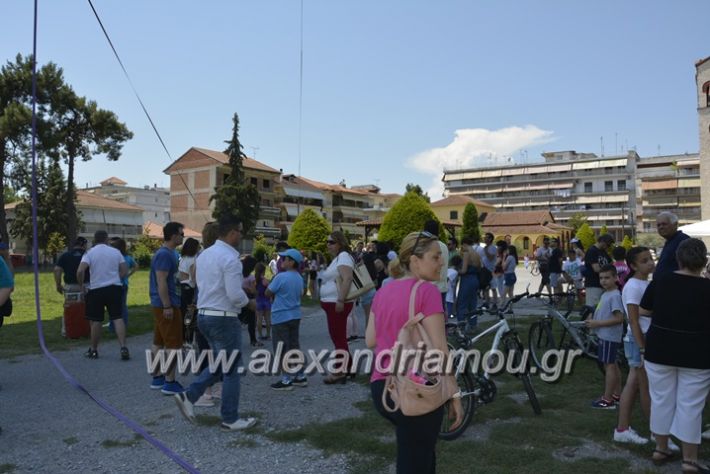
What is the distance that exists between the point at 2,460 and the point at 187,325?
135 inches

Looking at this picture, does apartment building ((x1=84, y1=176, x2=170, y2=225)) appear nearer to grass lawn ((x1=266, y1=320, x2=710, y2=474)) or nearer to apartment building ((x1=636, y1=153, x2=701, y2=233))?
apartment building ((x1=636, y1=153, x2=701, y2=233))

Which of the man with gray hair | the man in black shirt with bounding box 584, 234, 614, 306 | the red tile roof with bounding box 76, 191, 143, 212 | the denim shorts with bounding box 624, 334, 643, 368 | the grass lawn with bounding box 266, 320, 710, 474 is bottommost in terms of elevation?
the grass lawn with bounding box 266, 320, 710, 474

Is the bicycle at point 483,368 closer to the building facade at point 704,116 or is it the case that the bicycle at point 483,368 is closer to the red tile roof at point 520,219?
the building facade at point 704,116

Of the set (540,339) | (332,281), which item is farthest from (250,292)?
(540,339)

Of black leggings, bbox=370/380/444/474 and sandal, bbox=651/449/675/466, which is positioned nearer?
black leggings, bbox=370/380/444/474

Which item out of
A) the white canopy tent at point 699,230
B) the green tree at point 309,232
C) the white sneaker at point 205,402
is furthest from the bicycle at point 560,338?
the green tree at point 309,232

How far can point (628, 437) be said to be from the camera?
15.4 feet

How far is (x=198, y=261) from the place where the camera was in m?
5.35

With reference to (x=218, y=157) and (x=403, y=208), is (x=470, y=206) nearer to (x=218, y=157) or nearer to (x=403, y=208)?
(x=403, y=208)

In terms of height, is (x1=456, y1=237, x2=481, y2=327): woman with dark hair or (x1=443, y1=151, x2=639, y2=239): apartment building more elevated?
(x1=443, y1=151, x2=639, y2=239): apartment building

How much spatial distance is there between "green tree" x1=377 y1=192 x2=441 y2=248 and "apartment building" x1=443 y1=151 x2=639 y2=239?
81.1m

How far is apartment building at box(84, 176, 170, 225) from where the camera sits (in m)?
105

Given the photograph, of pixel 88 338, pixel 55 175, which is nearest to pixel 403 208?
pixel 88 338

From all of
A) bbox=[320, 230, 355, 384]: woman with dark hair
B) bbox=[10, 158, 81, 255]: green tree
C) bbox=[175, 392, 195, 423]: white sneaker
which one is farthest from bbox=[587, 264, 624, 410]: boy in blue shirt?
bbox=[10, 158, 81, 255]: green tree
